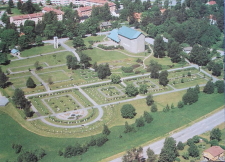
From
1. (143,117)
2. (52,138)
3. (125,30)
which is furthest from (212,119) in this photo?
(125,30)

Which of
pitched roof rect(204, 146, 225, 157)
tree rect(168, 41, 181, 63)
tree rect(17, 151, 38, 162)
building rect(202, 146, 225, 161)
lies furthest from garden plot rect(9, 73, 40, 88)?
pitched roof rect(204, 146, 225, 157)

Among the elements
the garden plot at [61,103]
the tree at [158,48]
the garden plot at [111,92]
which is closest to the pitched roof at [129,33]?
the tree at [158,48]

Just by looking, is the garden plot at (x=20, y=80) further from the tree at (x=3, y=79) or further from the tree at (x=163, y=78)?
the tree at (x=163, y=78)

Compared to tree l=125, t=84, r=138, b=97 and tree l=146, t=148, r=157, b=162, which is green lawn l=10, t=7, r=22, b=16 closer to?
tree l=125, t=84, r=138, b=97

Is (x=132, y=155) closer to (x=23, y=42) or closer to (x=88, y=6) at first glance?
(x=23, y=42)

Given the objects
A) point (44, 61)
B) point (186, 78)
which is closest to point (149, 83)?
point (186, 78)

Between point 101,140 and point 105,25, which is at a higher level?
point 105,25
